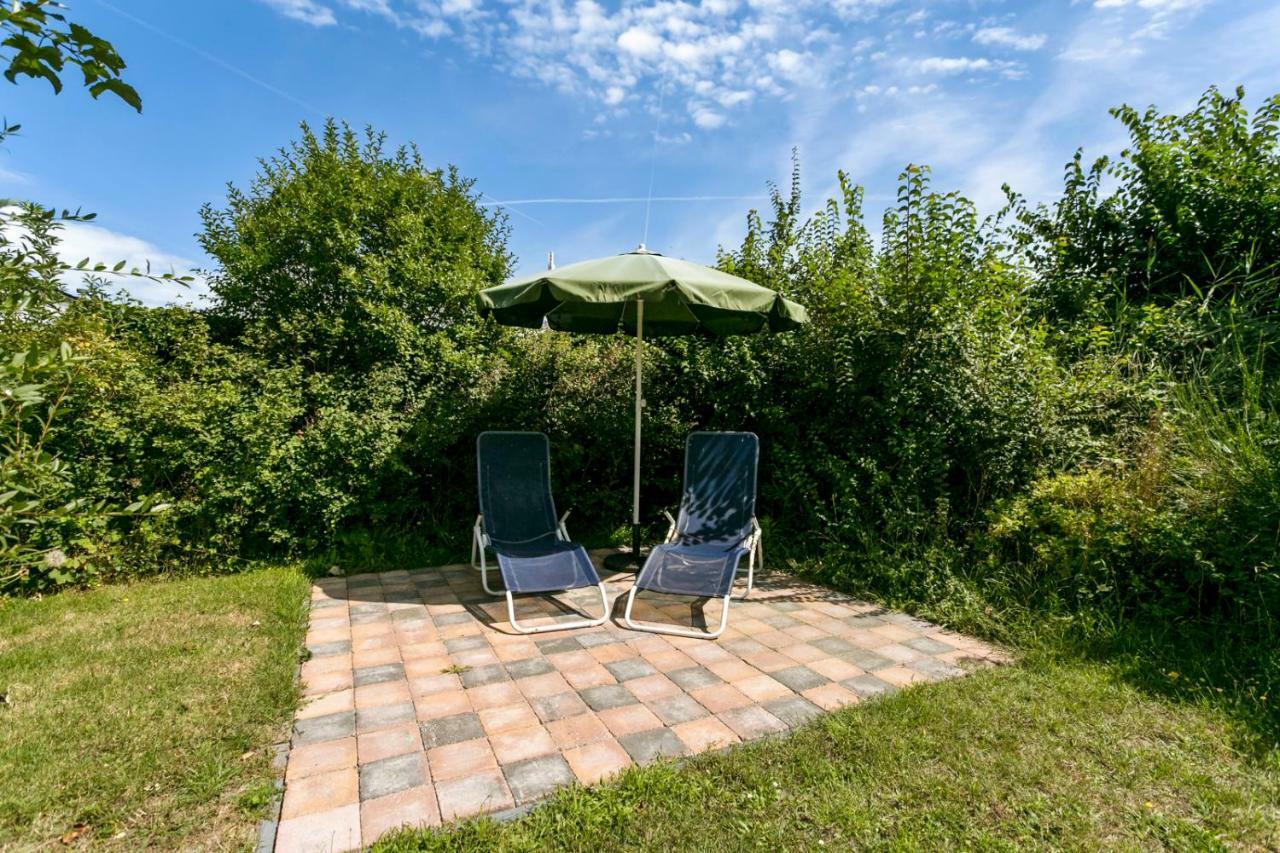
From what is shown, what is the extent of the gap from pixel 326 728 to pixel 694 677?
178 centimetres

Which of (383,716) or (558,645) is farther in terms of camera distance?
(558,645)

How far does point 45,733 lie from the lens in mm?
2527

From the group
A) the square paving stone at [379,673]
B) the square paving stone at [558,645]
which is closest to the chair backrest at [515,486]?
the square paving stone at [558,645]

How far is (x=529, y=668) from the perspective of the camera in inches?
132

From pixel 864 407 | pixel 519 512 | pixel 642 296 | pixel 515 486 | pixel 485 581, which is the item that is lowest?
pixel 485 581

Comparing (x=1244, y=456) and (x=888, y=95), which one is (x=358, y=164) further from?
(x=1244, y=456)

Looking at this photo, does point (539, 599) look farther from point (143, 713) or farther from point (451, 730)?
point (143, 713)

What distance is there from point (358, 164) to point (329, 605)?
6.48m

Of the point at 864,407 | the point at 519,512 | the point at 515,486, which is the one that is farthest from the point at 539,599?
the point at 864,407

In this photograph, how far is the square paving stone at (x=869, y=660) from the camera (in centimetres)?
340

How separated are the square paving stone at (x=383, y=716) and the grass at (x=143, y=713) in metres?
0.33

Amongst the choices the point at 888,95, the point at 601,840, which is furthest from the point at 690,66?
the point at 601,840

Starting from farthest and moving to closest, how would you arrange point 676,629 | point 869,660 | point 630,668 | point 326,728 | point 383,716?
point 676,629, point 869,660, point 630,668, point 383,716, point 326,728

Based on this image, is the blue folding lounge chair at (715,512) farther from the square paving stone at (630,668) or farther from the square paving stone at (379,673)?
the square paving stone at (379,673)
